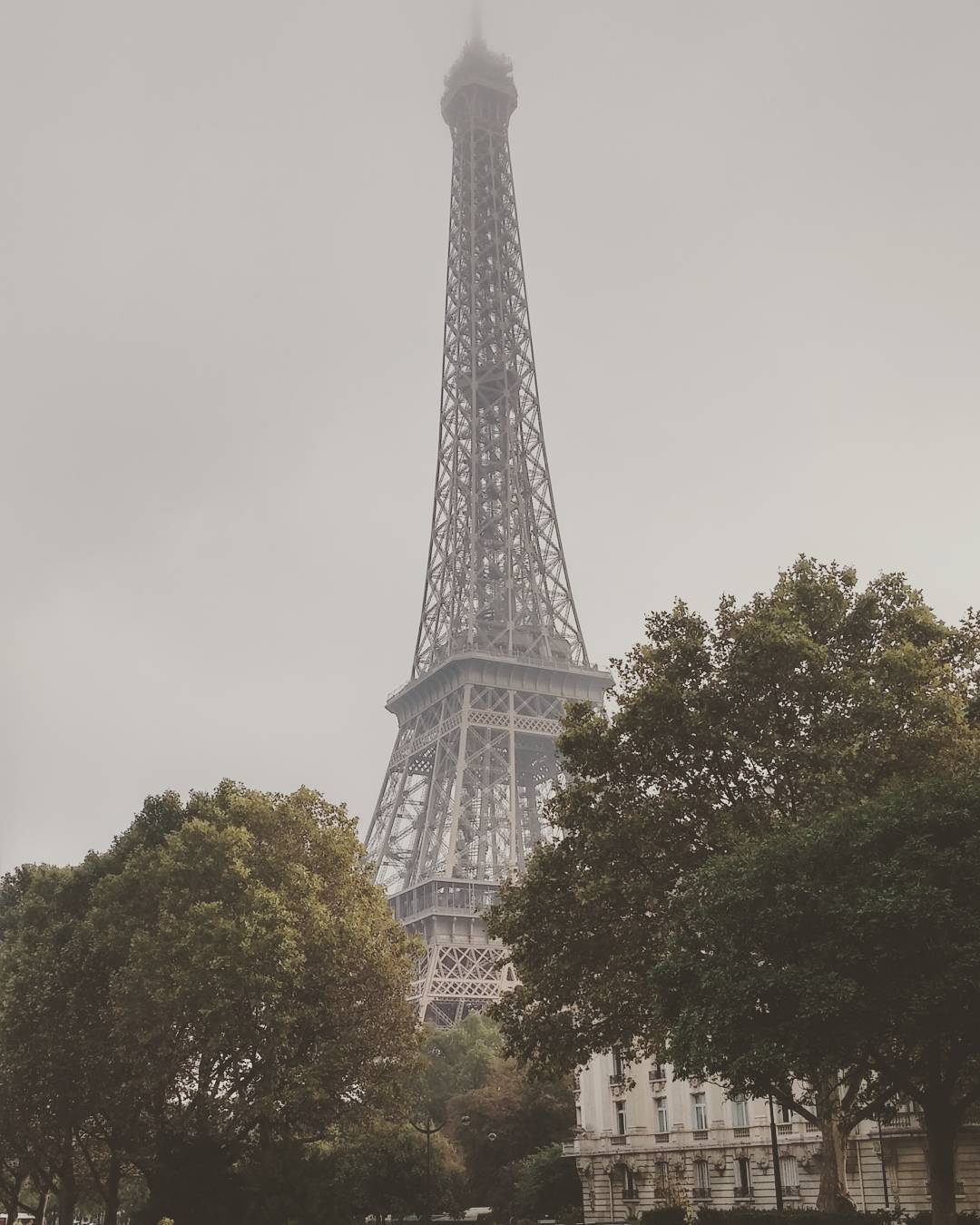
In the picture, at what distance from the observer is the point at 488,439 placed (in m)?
116

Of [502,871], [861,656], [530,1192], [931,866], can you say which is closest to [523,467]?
[502,871]

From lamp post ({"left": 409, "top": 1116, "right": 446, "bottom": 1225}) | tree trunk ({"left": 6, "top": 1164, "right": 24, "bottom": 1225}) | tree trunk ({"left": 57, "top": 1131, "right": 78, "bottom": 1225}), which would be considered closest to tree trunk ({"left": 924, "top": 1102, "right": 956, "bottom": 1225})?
lamp post ({"left": 409, "top": 1116, "right": 446, "bottom": 1225})

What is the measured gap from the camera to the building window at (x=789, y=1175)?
44.5 metres

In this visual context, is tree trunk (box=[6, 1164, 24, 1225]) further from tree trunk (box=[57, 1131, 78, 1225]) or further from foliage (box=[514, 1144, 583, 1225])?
foliage (box=[514, 1144, 583, 1225])

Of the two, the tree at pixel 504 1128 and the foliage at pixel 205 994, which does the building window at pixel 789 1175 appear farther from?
the tree at pixel 504 1128

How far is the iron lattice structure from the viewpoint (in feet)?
292

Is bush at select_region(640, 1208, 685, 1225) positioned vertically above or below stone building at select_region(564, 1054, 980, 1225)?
below

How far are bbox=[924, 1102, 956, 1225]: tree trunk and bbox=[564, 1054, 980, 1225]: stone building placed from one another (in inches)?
446

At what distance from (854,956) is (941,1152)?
5.40m

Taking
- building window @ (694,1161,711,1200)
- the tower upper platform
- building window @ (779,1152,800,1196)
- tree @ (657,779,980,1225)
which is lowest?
building window @ (694,1161,711,1200)

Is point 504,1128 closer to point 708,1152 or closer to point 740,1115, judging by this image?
point 708,1152

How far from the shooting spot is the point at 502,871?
9138cm

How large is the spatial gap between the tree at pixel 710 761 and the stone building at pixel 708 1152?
6398 mm

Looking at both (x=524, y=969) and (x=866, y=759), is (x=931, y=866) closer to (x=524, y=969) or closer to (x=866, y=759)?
(x=866, y=759)
